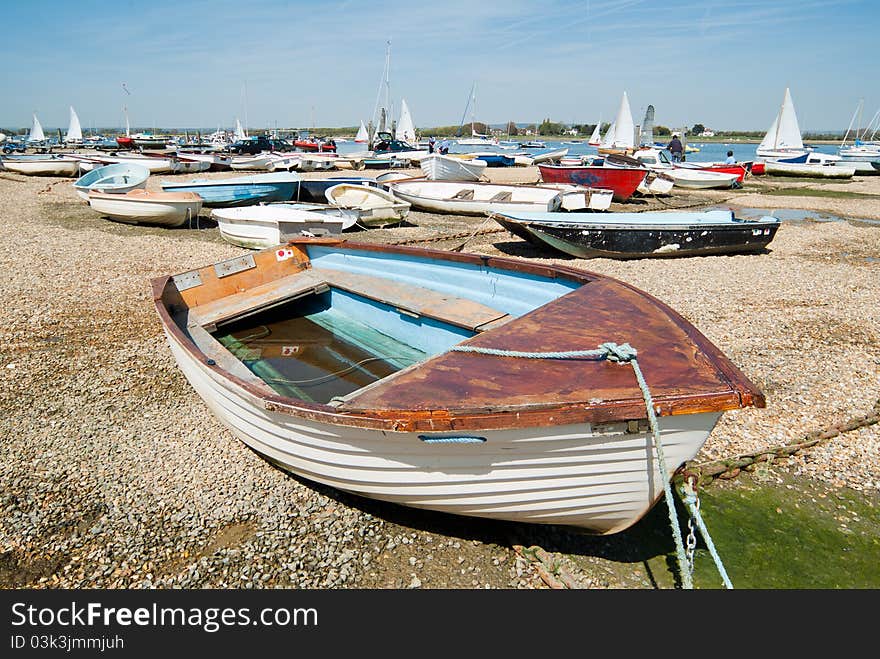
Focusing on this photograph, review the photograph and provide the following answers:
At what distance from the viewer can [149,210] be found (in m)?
15.2

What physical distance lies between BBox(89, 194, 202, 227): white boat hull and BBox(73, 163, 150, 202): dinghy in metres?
2.31

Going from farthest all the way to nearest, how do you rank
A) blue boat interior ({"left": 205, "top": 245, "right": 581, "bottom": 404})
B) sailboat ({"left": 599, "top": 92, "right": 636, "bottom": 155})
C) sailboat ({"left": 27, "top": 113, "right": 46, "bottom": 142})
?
sailboat ({"left": 27, "top": 113, "right": 46, "bottom": 142}) < sailboat ({"left": 599, "top": 92, "right": 636, "bottom": 155}) < blue boat interior ({"left": 205, "top": 245, "right": 581, "bottom": 404})

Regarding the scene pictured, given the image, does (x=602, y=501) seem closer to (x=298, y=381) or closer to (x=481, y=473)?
(x=481, y=473)

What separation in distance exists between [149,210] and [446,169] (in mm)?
13071

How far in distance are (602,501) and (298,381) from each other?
3.60 meters

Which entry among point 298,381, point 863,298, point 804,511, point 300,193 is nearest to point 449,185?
point 300,193

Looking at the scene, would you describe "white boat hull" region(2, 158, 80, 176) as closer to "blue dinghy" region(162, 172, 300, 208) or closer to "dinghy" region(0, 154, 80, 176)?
"dinghy" region(0, 154, 80, 176)

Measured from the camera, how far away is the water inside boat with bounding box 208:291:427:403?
5.70 metres

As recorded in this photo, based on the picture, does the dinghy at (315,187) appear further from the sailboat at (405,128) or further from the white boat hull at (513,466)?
the sailboat at (405,128)

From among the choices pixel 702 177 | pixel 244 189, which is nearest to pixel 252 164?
pixel 244 189

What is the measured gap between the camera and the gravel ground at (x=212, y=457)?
361 centimetres

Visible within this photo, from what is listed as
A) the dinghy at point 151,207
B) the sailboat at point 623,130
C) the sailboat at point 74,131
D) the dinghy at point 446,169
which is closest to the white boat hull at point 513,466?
the dinghy at point 151,207

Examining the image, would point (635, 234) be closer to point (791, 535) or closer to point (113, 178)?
point (791, 535)

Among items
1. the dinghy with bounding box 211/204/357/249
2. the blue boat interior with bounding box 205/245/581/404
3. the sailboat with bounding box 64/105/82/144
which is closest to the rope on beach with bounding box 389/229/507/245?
the dinghy with bounding box 211/204/357/249
